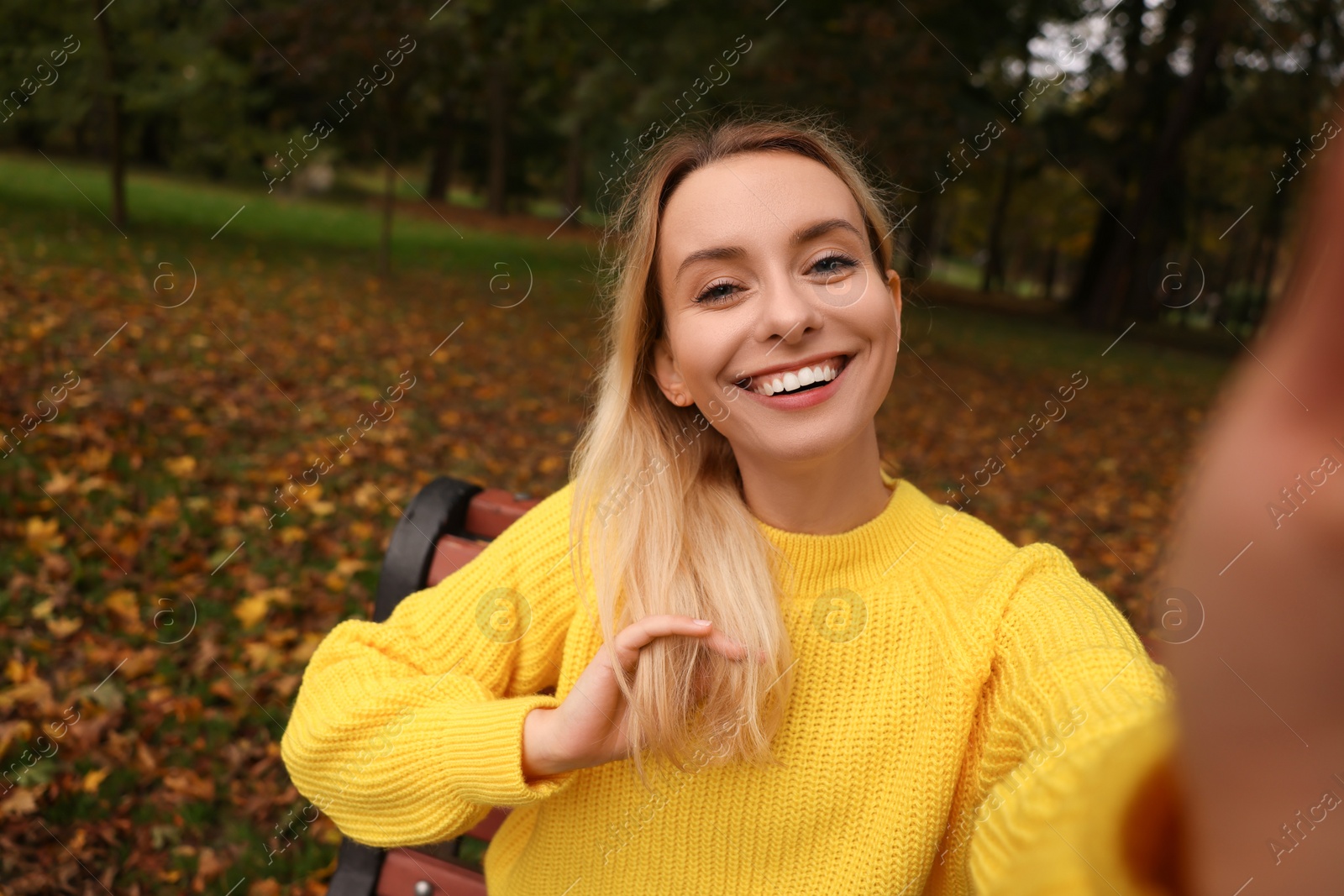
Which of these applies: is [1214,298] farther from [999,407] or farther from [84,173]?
[84,173]

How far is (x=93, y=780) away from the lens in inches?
124

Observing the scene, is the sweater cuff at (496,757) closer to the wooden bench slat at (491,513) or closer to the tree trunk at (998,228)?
the wooden bench slat at (491,513)

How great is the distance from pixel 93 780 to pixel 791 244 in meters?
3.02

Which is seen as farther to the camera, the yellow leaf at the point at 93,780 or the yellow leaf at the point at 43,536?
the yellow leaf at the point at 43,536

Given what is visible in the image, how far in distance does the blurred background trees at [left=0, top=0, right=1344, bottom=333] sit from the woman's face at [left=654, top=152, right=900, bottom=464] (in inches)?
28.0

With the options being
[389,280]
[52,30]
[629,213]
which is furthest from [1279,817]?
[52,30]

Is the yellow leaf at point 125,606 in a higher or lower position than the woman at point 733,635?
lower

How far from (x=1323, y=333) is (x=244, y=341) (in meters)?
8.73

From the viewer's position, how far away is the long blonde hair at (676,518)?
1561mm

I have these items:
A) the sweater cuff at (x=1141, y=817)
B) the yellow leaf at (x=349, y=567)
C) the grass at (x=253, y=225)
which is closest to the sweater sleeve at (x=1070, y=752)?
the sweater cuff at (x=1141, y=817)

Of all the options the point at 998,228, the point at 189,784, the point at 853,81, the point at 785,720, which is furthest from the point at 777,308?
the point at 998,228

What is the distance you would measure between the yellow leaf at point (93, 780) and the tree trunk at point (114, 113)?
35.4 feet

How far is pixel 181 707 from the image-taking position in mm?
3531

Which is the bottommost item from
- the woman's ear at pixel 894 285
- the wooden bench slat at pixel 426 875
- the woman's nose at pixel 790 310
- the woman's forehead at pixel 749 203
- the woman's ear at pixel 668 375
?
the wooden bench slat at pixel 426 875
